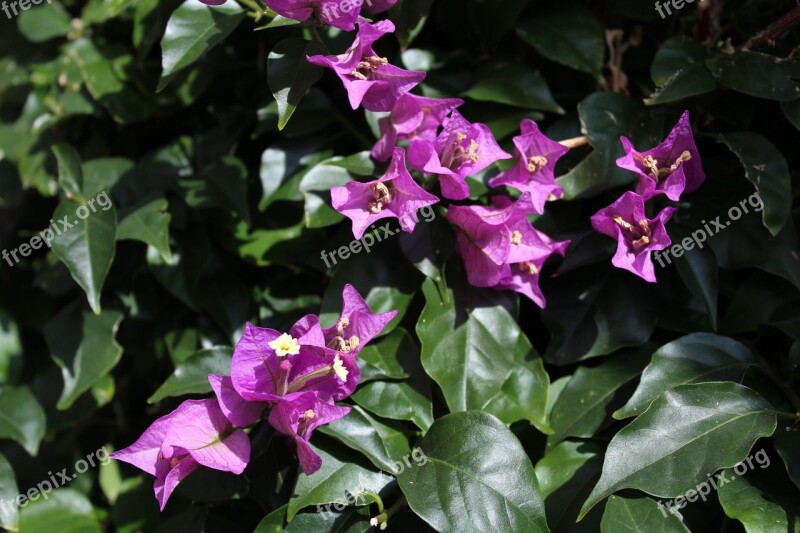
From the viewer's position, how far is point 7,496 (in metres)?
1.09

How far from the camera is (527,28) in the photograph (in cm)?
115

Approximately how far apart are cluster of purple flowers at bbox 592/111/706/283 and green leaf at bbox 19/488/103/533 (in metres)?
0.94

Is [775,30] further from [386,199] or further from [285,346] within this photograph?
[285,346]

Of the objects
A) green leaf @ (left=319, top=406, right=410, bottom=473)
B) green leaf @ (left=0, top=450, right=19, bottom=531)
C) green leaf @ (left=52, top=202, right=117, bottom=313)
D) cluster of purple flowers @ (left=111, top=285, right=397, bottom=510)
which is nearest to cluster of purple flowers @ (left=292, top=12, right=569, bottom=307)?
cluster of purple flowers @ (left=111, top=285, right=397, bottom=510)

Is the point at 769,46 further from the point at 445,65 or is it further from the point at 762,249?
the point at 445,65

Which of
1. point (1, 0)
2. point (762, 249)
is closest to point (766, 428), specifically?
point (762, 249)

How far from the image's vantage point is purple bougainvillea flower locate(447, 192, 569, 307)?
3.02 feet

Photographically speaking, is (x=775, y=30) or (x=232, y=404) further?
(x=775, y=30)

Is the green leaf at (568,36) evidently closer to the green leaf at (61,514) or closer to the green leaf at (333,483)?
the green leaf at (333,483)

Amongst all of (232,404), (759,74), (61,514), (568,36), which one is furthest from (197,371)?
(759,74)

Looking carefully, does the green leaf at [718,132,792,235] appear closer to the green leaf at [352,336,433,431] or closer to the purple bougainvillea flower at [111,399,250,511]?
the green leaf at [352,336,433,431]

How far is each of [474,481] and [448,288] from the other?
265 mm

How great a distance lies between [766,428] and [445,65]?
67 centimetres

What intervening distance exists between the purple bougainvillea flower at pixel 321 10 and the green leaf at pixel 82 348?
57 cm
